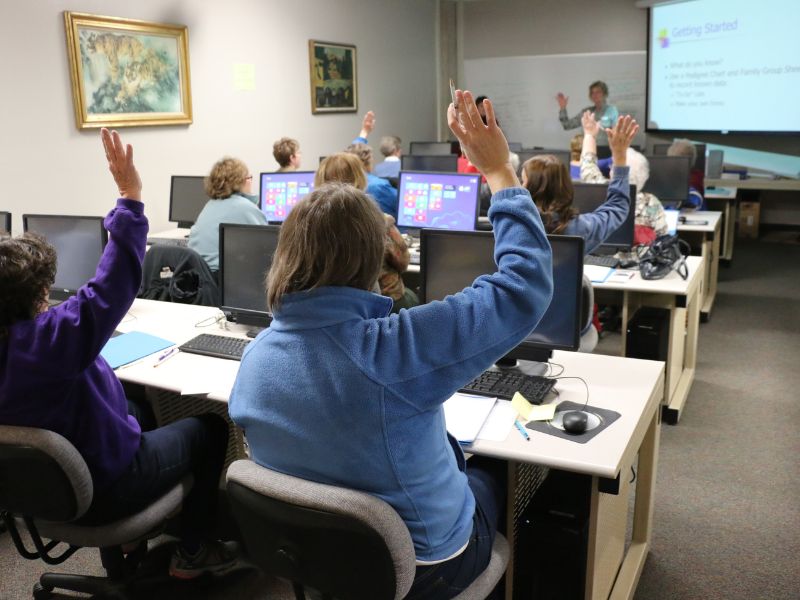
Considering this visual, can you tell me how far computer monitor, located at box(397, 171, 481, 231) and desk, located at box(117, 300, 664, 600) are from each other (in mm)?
1713

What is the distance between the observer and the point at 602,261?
374 centimetres

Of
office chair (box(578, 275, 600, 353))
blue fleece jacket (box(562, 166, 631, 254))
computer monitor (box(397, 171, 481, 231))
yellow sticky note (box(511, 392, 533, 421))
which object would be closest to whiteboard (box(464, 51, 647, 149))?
computer monitor (box(397, 171, 481, 231))

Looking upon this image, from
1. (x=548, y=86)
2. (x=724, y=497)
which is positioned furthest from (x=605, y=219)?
(x=548, y=86)

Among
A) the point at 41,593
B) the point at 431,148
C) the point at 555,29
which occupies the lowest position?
the point at 41,593

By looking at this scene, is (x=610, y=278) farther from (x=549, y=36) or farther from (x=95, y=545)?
(x=549, y=36)

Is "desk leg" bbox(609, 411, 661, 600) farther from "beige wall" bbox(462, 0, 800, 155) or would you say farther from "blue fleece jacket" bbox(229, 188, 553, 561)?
"beige wall" bbox(462, 0, 800, 155)

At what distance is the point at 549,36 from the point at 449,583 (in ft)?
27.6

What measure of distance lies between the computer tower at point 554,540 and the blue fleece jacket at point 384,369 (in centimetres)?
62

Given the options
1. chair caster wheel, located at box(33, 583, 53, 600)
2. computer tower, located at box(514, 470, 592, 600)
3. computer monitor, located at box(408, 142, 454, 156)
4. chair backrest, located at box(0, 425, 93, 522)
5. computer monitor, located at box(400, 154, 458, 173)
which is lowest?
chair caster wheel, located at box(33, 583, 53, 600)

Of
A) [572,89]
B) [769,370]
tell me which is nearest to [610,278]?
[769,370]

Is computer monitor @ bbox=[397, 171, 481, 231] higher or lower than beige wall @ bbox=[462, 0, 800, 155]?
lower

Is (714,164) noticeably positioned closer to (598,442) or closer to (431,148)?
(431,148)

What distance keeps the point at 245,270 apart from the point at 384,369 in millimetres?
1560

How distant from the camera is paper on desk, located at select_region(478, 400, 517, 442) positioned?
6.01ft
